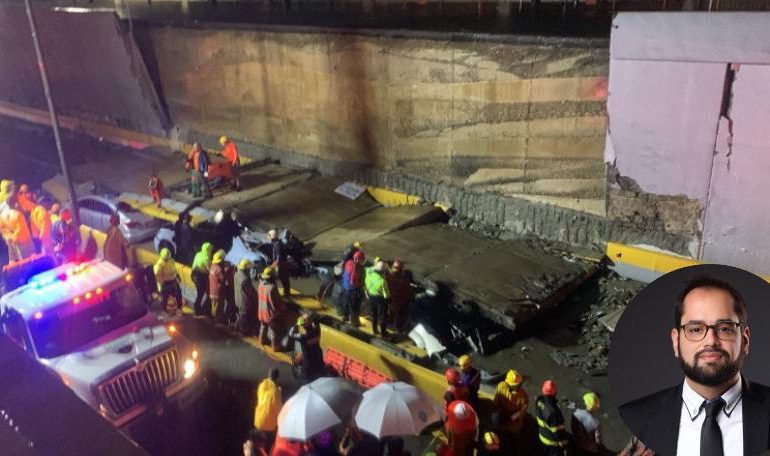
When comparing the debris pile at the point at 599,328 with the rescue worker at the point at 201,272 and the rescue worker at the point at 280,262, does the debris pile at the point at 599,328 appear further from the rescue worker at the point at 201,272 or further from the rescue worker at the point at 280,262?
the rescue worker at the point at 201,272

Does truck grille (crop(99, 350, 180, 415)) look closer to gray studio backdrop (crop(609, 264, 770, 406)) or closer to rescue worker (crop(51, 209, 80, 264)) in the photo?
rescue worker (crop(51, 209, 80, 264))

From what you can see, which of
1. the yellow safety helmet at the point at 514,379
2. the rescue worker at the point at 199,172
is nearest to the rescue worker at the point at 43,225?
the rescue worker at the point at 199,172

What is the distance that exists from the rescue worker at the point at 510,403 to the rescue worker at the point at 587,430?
0.66m

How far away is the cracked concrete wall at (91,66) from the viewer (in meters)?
21.3

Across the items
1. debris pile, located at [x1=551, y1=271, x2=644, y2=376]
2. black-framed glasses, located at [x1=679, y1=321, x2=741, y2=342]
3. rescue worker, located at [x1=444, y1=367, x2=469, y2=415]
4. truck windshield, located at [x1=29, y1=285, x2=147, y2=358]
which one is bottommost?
debris pile, located at [x1=551, y1=271, x2=644, y2=376]

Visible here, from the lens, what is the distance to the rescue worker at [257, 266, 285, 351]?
388 inches

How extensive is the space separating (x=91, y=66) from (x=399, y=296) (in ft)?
61.6

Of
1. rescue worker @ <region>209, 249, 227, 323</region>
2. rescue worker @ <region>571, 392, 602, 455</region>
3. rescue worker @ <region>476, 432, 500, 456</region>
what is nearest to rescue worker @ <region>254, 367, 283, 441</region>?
rescue worker @ <region>476, 432, 500, 456</region>

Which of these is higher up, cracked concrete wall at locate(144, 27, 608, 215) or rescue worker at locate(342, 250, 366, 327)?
cracked concrete wall at locate(144, 27, 608, 215)

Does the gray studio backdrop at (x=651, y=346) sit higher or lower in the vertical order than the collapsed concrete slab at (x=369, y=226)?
higher

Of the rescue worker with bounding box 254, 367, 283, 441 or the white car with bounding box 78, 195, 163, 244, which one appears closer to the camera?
the rescue worker with bounding box 254, 367, 283, 441

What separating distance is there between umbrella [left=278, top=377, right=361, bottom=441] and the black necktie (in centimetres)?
475

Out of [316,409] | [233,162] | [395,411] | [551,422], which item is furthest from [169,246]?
[551,422]

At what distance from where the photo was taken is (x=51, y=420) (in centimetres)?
214
